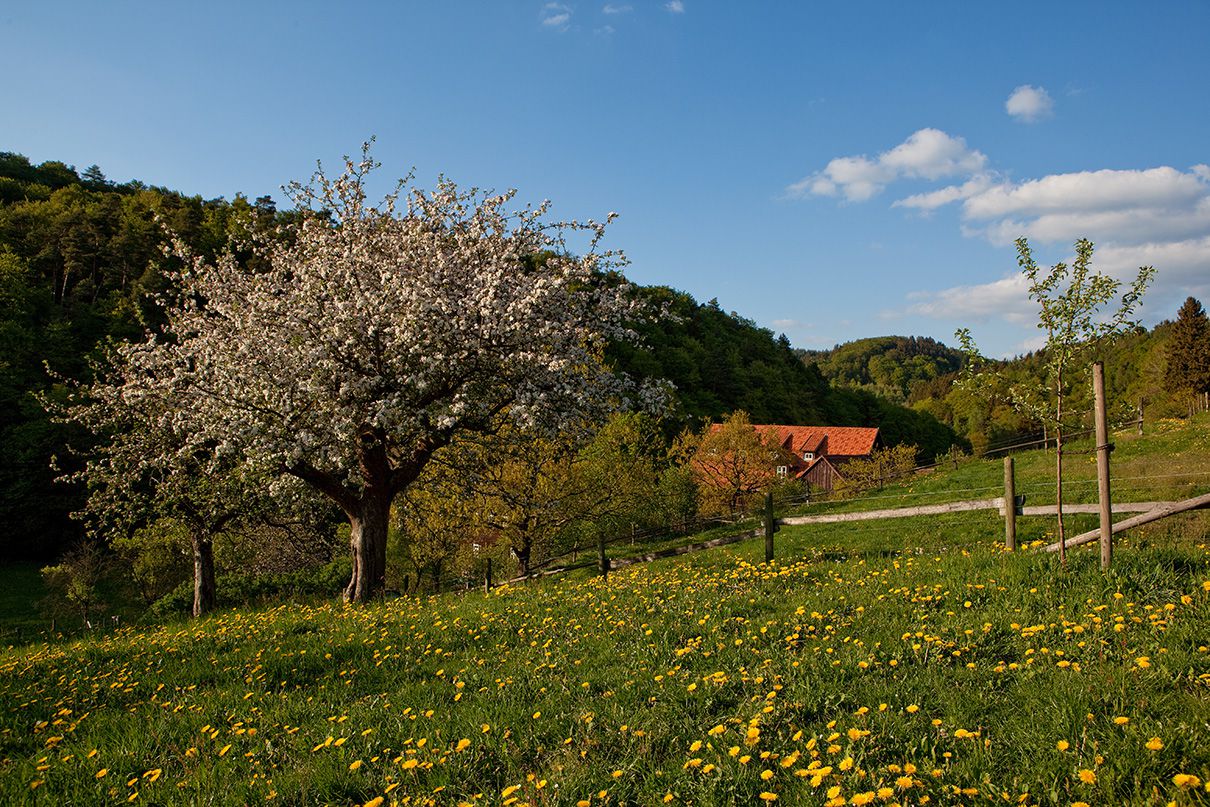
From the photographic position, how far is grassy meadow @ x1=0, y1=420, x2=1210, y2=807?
4059 millimetres

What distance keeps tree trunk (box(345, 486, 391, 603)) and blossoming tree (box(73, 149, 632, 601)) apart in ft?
0.11

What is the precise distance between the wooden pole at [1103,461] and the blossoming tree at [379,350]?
29.4ft

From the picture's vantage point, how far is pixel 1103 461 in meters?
8.11

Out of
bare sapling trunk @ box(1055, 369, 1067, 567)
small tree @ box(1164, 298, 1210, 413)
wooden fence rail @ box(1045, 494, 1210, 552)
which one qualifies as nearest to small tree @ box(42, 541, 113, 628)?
bare sapling trunk @ box(1055, 369, 1067, 567)

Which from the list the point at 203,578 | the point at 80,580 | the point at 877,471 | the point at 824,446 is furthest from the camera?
the point at 824,446

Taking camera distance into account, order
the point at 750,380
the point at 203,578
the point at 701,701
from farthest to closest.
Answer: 1. the point at 750,380
2. the point at 203,578
3. the point at 701,701

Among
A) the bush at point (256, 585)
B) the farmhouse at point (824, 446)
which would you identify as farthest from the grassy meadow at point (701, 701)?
the farmhouse at point (824, 446)

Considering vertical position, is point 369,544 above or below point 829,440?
below

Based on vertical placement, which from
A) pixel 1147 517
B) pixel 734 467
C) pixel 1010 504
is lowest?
pixel 734 467

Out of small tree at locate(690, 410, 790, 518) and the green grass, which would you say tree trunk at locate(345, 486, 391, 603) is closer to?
the green grass

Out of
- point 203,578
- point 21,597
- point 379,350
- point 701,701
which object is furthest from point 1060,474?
point 21,597

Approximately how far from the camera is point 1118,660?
5.13 metres

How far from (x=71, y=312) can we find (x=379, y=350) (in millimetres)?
66698

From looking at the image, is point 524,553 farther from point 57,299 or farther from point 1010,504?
point 57,299
